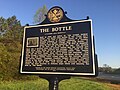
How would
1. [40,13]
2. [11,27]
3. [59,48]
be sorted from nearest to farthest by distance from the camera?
[59,48]
[40,13]
[11,27]

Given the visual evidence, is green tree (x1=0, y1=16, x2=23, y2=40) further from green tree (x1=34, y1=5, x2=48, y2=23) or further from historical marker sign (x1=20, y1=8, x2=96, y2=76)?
historical marker sign (x1=20, y1=8, x2=96, y2=76)

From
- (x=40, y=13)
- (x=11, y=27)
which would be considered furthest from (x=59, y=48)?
(x=11, y=27)

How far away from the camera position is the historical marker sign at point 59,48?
19.8ft

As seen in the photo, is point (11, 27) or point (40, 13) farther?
point (11, 27)

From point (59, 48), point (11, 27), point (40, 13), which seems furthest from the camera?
point (11, 27)

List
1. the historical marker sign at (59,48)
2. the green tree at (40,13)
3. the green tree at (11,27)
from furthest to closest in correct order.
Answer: the green tree at (11,27), the green tree at (40,13), the historical marker sign at (59,48)

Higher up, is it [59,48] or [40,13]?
[40,13]

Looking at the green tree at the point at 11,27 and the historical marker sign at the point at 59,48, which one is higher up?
the green tree at the point at 11,27

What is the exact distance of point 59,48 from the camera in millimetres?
6512

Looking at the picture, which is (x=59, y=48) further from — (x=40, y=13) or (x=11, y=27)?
(x=11, y=27)

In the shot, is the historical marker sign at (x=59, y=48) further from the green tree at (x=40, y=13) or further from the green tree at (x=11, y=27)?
the green tree at (x=11, y=27)

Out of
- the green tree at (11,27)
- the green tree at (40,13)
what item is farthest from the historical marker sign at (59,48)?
the green tree at (11,27)

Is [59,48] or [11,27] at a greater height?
[11,27]

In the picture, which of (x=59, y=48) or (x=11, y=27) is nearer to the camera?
(x=59, y=48)
